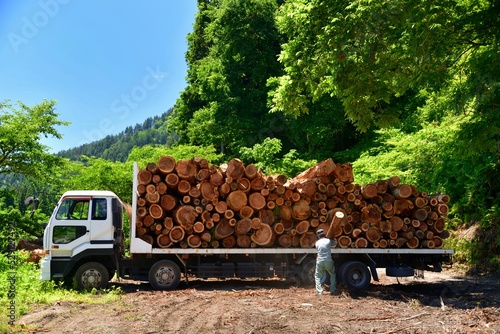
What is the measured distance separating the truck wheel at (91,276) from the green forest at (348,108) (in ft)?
5.85

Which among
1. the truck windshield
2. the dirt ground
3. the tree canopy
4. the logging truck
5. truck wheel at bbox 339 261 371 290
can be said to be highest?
the tree canopy

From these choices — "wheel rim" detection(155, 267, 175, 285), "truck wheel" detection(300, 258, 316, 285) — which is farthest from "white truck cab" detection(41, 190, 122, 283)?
"truck wheel" detection(300, 258, 316, 285)

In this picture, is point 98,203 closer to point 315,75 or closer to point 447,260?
point 315,75

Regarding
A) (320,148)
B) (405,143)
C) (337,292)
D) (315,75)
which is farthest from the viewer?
(320,148)

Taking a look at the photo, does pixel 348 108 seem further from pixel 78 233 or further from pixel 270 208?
pixel 78 233

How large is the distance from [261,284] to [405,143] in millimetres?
8679

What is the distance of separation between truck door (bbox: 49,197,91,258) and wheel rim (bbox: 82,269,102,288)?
62 cm

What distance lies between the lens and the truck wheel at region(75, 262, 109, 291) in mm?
11422

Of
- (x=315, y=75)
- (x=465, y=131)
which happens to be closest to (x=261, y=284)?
(x=315, y=75)

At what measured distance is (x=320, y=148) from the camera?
28.2m

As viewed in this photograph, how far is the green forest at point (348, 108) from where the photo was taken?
11641 mm

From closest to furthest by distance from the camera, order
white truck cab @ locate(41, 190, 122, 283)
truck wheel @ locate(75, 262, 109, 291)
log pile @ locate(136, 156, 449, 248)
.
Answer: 1. white truck cab @ locate(41, 190, 122, 283)
2. truck wheel @ locate(75, 262, 109, 291)
3. log pile @ locate(136, 156, 449, 248)

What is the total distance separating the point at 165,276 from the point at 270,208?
3.13 meters

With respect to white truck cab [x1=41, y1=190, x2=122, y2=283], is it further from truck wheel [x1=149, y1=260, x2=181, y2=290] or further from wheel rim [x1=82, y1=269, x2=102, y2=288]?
truck wheel [x1=149, y1=260, x2=181, y2=290]
